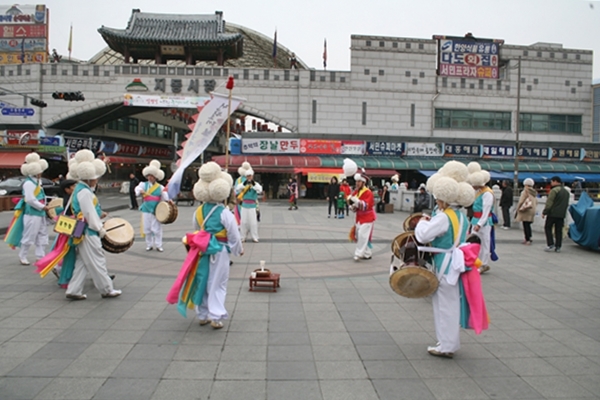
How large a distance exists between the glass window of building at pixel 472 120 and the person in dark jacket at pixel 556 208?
1004 inches

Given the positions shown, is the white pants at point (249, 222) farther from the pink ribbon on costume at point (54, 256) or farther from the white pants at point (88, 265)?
the pink ribbon on costume at point (54, 256)

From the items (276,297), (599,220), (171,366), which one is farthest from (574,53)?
(171,366)

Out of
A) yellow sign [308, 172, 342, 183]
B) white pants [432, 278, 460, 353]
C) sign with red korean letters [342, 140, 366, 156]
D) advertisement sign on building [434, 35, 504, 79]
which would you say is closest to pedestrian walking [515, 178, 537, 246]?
white pants [432, 278, 460, 353]

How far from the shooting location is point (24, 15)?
3925cm

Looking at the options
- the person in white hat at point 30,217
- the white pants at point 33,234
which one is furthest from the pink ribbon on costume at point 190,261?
the white pants at point 33,234

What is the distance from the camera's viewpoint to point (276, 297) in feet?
21.1

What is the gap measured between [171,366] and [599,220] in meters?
10.5

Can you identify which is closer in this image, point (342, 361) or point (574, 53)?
point (342, 361)

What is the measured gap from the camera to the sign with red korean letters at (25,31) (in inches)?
1531

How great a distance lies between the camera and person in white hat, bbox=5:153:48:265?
8016mm

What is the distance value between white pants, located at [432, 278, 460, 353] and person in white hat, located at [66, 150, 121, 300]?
423 cm

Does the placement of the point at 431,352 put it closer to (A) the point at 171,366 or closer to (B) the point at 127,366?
(A) the point at 171,366

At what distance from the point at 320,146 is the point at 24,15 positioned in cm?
2762

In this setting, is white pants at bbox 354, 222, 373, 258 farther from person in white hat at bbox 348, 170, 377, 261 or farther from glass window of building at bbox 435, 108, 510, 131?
glass window of building at bbox 435, 108, 510, 131
